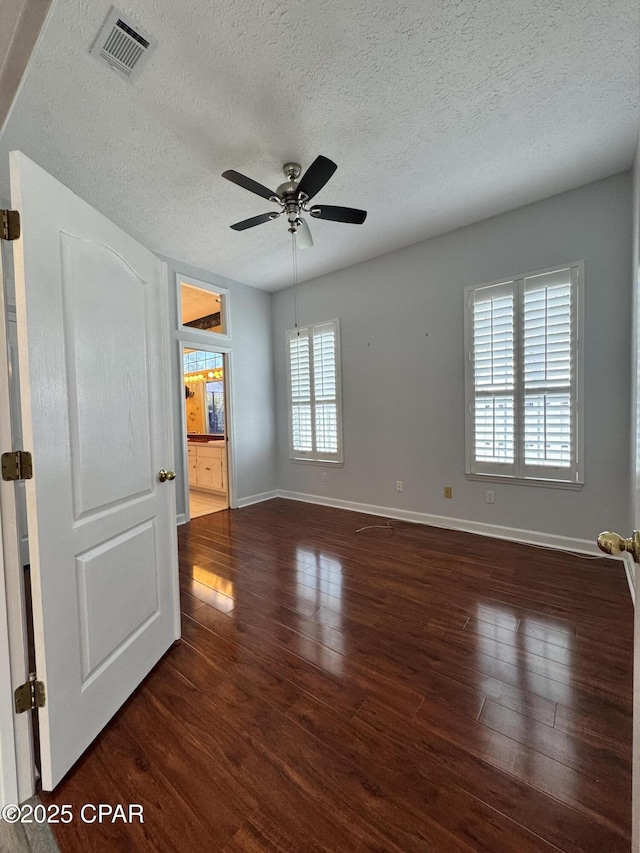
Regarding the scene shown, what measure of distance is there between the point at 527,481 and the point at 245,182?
3250mm

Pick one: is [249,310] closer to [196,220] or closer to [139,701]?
[196,220]

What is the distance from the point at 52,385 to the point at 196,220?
2.66 metres

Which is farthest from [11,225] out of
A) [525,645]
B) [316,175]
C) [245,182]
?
[525,645]

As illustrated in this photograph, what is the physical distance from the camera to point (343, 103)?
6.50ft

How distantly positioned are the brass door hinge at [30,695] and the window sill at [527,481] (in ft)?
11.2

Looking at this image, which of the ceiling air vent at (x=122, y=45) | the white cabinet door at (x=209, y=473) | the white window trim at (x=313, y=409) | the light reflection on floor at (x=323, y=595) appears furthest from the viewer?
the white cabinet door at (x=209, y=473)

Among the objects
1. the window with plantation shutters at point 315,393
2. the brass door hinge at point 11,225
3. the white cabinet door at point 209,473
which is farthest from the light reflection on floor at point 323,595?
the white cabinet door at point 209,473

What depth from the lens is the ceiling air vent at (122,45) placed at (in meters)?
1.51

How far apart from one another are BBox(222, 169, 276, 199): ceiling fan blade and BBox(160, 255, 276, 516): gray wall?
2336 mm

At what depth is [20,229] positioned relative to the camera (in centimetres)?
106

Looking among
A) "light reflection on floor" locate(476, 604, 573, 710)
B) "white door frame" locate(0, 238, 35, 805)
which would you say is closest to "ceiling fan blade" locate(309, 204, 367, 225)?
"white door frame" locate(0, 238, 35, 805)

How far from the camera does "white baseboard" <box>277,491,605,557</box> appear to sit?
3.01 metres

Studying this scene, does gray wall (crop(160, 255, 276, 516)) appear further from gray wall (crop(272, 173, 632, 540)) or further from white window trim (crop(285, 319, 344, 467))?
white window trim (crop(285, 319, 344, 467))

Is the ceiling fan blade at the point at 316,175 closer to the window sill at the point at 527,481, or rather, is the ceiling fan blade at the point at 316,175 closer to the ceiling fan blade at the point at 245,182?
the ceiling fan blade at the point at 245,182
